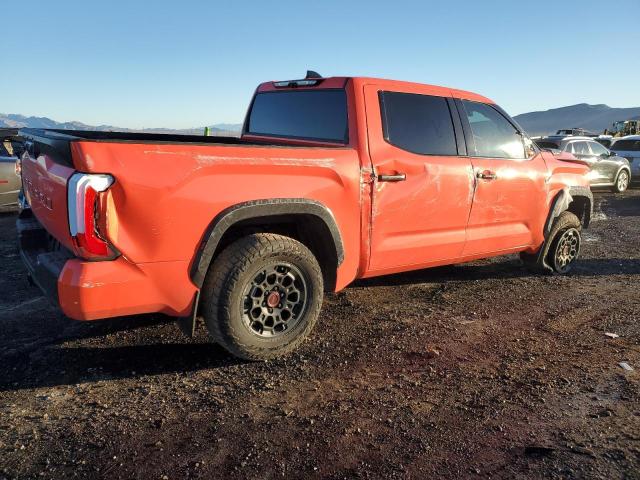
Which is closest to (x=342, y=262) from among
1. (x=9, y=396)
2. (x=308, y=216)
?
(x=308, y=216)

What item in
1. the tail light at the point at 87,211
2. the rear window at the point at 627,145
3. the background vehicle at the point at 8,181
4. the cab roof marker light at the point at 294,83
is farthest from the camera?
the rear window at the point at 627,145

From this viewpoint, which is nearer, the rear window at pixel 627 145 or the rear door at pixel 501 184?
the rear door at pixel 501 184

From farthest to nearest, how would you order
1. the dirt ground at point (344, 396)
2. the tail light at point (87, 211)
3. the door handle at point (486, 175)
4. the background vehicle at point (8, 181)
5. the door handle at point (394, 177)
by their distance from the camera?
the background vehicle at point (8, 181), the door handle at point (486, 175), the door handle at point (394, 177), the tail light at point (87, 211), the dirt ground at point (344, 396)

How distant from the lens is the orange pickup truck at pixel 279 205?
254 cm

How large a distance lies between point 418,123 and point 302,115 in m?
1.02

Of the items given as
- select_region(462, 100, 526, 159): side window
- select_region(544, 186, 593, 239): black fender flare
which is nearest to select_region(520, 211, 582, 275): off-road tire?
select_region(544, 186, 593, 239): black fender flare

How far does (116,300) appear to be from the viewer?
2609 millimetres

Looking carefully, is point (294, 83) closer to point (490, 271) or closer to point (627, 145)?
point (490, 271)

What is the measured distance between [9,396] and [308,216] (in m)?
2.08

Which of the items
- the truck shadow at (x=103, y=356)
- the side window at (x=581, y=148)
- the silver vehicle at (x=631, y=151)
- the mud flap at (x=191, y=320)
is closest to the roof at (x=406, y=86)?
the mud flap at (x=191, y=320)

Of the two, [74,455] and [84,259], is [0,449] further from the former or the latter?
[84,259]

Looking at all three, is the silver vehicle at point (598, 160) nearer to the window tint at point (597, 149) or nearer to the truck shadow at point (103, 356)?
the window tint at point (597, 149)

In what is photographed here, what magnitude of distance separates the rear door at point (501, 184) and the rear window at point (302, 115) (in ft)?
4.10

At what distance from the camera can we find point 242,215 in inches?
A: 114
